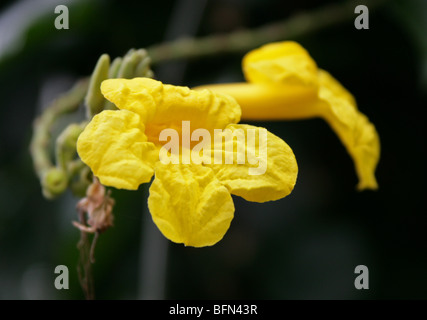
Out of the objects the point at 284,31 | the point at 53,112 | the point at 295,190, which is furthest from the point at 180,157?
the point at 295,190

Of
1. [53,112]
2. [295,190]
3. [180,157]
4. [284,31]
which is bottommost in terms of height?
[180,157]

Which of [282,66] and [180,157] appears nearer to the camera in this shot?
[180,157]

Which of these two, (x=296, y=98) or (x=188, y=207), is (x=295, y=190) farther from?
(x=188, y=207)

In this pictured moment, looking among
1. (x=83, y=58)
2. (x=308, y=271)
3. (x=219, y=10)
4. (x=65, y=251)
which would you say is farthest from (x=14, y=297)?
(x=219, y=10)

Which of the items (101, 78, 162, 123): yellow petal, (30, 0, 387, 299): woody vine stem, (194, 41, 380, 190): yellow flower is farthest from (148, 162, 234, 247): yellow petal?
(194, 41, 380, 190): yellow flower

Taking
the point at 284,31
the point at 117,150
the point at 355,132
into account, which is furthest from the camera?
the point at 284,31

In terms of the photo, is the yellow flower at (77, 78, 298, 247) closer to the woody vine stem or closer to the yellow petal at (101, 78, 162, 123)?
the yellow petal at (101, 78, 162, 123)

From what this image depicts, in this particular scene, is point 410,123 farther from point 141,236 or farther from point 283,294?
point 141,236
